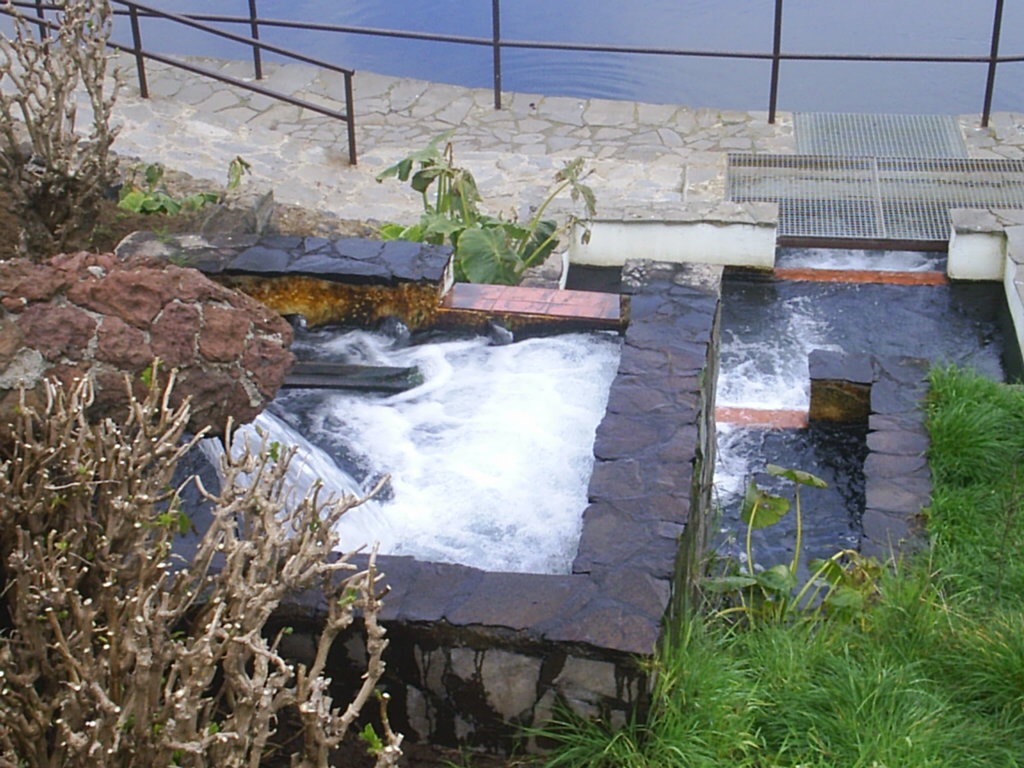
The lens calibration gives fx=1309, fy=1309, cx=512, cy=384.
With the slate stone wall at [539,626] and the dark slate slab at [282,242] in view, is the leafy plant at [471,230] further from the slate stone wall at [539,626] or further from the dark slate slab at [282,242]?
the slate stone wall at [539,626]

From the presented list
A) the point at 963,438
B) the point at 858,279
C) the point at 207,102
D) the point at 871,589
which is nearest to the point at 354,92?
the point at 207,102

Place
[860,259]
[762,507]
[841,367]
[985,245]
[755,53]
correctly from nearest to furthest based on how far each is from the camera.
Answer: [762,507], [841,367], [985,245], [860,259], [755,53]

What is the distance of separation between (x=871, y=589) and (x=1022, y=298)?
293cm

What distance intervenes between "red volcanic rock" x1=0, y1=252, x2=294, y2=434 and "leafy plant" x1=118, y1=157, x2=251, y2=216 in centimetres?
281

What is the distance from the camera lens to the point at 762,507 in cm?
502

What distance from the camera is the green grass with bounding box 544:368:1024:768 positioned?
339 centimetres

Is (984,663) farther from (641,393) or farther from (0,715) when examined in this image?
(0,715)

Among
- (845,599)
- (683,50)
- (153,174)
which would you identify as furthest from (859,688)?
(683,50)

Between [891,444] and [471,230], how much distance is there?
87.5 inches

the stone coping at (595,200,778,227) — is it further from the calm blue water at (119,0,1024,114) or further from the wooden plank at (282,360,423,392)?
the calm blue water at (119,0,1024,114)

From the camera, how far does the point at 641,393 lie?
448 cm

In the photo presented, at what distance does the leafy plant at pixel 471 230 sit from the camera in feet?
20.7

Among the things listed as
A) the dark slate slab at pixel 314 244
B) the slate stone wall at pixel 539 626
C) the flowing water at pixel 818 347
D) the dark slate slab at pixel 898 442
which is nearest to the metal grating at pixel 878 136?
the flowing water at pixel 818 347

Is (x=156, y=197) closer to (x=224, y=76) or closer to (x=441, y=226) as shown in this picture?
(x=441, y=226)
